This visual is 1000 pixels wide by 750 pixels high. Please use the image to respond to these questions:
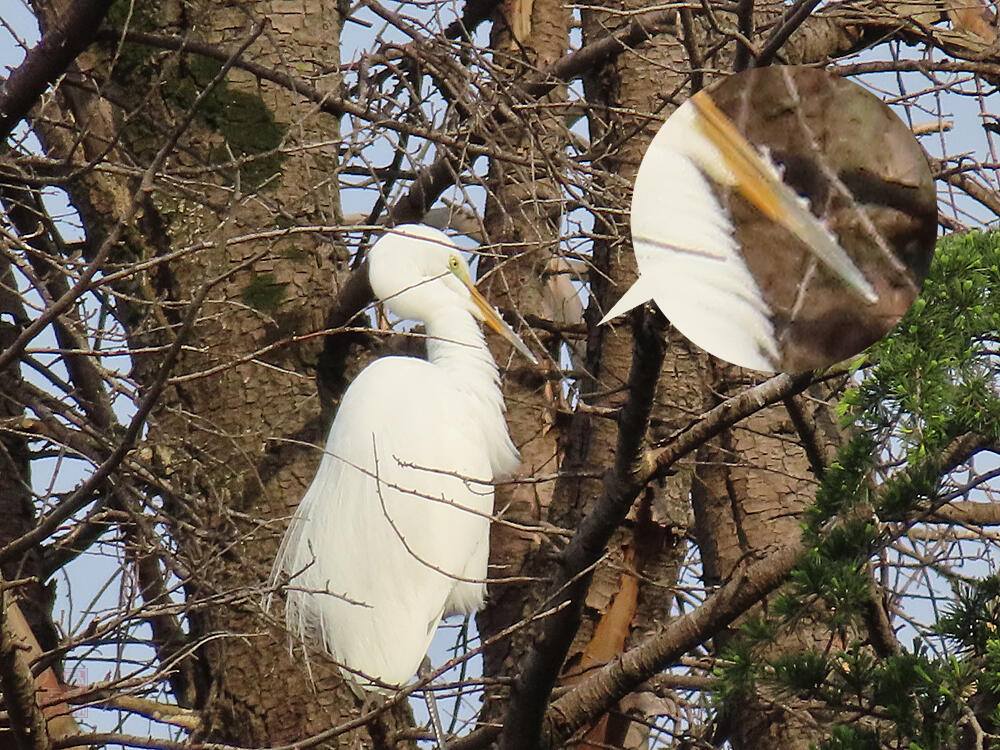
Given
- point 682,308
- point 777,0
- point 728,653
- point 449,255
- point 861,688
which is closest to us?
point 682,308

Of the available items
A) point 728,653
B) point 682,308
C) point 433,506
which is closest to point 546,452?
point 433,506

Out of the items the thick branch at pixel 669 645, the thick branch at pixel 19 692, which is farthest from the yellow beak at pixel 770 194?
the thick branch at pixel 19 692

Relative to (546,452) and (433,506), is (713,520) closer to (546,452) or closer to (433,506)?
(546,452)

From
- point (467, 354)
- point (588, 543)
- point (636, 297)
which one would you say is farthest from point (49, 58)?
point (467, 354)

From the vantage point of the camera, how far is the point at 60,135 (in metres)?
3.99

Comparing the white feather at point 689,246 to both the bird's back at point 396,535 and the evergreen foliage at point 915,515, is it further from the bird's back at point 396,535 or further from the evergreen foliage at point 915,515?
the bird's back at point 396,535

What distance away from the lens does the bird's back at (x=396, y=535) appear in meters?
4.07

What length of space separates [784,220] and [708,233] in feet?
0.29

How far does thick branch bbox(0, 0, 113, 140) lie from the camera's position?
2.54 meters

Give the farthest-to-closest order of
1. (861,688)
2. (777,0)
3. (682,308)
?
(777,0)
(861,688)
(682,308)

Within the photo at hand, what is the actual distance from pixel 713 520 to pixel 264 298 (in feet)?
5.70

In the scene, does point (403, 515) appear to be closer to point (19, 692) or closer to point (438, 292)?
point (438, 292)

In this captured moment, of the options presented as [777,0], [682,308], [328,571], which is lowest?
[682,308]

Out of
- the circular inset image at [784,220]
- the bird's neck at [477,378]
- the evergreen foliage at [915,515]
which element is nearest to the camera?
the circular inset image at [784,220]
